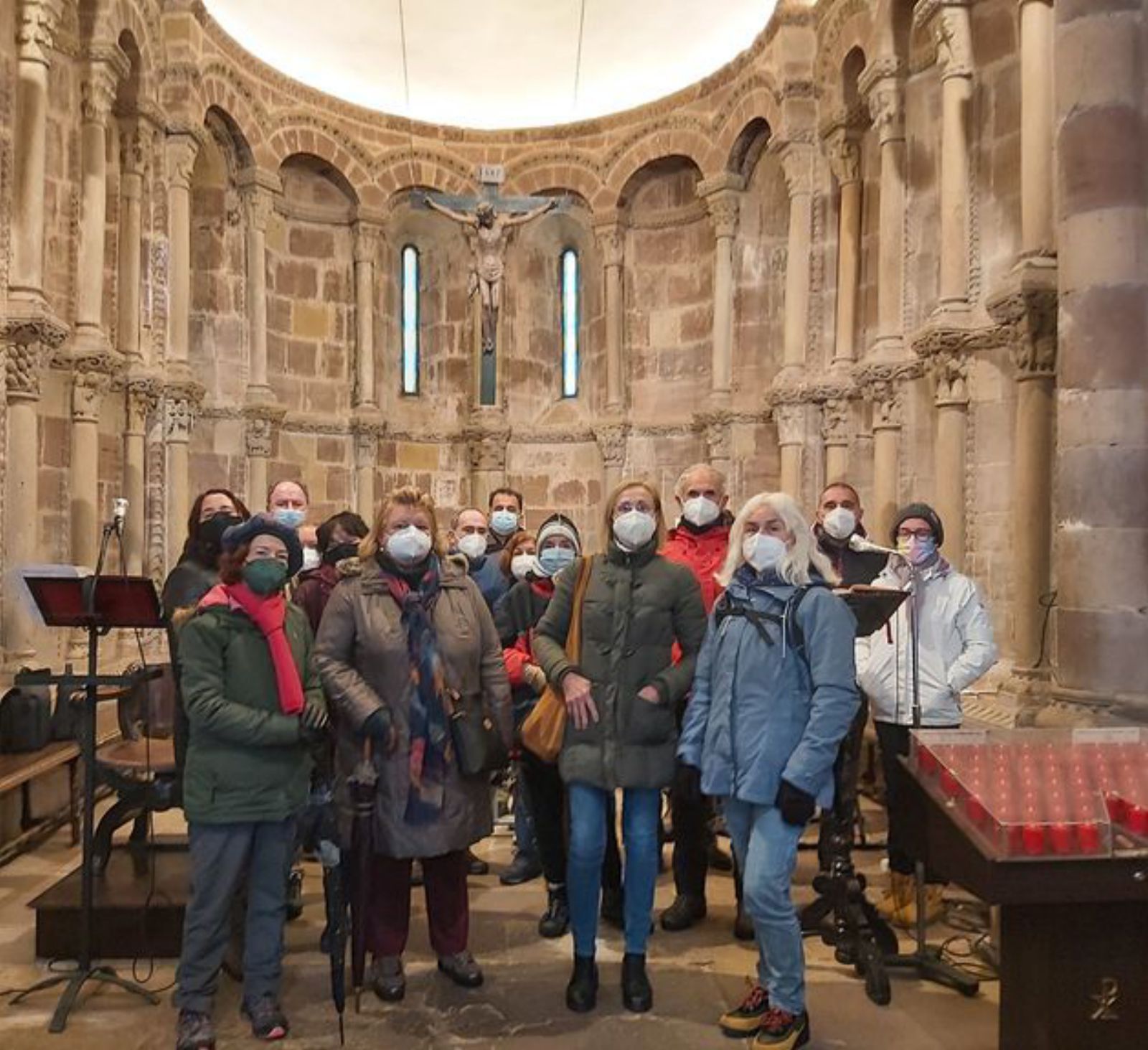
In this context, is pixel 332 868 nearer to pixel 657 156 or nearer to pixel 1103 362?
pixel 1103 362

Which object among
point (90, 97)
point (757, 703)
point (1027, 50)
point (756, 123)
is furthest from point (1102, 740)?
point (756, 123)

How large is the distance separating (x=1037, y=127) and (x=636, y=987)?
17.5ft

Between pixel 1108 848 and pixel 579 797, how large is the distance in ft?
5.40

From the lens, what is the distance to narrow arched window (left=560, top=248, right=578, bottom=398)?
560 inches

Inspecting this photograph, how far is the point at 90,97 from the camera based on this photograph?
8719 millimetres

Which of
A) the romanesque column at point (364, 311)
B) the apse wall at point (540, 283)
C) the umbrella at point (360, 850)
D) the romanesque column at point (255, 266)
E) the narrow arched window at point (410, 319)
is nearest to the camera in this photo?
the umbrella at point (360, 850)

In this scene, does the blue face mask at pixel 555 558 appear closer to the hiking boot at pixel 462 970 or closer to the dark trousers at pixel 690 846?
the dark trousers at pixel 690 846

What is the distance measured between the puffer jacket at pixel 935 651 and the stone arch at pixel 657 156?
8927 mm

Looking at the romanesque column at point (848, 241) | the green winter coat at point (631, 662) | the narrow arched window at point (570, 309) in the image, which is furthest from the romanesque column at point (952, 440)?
the narrow arched window at point (570, 309)

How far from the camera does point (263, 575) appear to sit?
3.49 metres

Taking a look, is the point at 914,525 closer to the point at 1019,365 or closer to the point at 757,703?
the point at 757,703

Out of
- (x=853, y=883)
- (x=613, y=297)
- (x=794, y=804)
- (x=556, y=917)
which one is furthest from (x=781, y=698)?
(x=613, y=297)

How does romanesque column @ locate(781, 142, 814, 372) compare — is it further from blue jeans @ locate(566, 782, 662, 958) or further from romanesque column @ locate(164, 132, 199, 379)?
blue jeans @ locate(566, 782, 662, 958)

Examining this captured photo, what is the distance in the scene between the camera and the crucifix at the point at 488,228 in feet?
43.5
